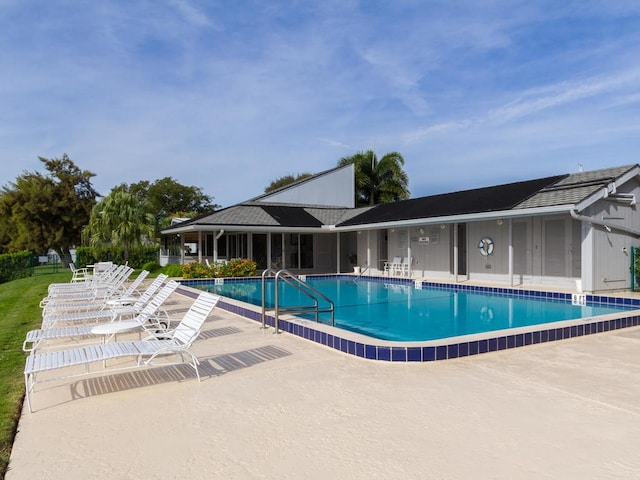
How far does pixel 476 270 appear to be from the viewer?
55.1 ft

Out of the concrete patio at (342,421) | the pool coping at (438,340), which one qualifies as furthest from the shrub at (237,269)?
the concrete patio at (342,421)

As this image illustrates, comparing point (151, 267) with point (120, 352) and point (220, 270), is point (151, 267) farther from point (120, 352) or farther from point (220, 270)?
point (120, 352)

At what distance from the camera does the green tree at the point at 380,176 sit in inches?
1329

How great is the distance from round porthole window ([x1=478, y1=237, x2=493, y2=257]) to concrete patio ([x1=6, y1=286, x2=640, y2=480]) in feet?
35.6

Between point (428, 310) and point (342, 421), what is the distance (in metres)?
8.22

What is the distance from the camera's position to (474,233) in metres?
16.9

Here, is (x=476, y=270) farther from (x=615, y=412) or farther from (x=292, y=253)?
(x=615, y=412)

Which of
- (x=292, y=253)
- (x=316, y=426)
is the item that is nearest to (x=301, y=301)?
(x=292, y=253)

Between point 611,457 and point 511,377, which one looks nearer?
point 611,457

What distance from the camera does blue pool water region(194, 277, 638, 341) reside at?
30.1 ft

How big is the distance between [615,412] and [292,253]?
776 inches

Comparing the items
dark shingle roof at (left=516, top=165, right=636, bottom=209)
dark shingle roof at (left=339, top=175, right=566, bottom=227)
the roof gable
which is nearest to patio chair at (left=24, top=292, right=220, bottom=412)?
dark shingle roof at (left=516, top=165, right=636, bottom=209)

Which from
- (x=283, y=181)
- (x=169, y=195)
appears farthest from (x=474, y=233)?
(x=169, y=195)

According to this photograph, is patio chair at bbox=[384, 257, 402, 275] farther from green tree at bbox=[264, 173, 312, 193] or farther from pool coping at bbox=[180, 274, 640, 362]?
green tree at bbox=[264, 173, 312, 193]
